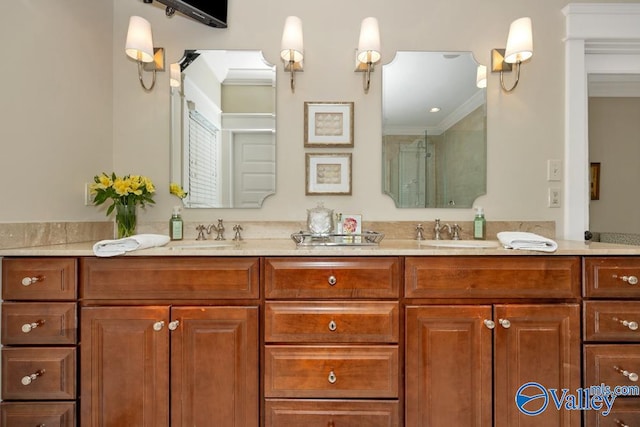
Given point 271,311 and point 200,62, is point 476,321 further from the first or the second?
point 200,62

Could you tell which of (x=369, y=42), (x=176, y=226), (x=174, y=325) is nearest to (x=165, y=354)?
(x=174, y=325)

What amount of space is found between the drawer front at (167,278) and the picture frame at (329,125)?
89 centimetres

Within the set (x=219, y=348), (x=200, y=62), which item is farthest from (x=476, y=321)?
(x=200, y=62)

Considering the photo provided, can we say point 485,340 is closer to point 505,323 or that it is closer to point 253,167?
point 505,323

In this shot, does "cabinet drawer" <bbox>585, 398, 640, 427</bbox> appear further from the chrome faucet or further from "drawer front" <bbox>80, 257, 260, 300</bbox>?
"drawer front" <bbox>80, 257, 260, 300</bbox>

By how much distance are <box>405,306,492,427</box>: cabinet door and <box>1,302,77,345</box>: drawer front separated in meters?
1.36

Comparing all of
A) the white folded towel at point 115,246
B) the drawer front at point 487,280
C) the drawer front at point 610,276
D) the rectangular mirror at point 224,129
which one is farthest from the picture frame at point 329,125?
the drawer front at point 610,276

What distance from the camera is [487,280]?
1244mm

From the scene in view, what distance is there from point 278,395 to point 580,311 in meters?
1.27

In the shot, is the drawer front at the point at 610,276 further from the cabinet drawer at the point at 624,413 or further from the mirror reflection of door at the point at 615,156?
the mirror reflection of door at the point at 615,156

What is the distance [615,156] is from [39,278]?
3039mm

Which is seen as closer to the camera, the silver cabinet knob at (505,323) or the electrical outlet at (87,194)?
the silver cabinet knob at (505,323)

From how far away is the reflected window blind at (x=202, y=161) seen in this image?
1.78 m

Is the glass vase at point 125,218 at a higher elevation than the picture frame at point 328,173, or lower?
lower
